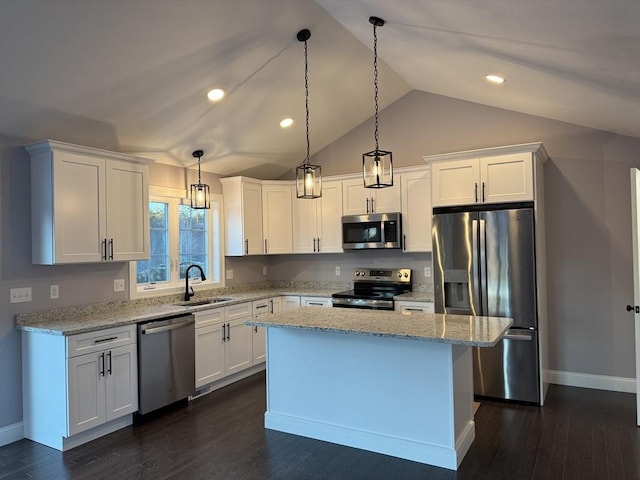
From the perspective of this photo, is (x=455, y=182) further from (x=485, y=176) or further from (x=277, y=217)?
(x=277, y=217)

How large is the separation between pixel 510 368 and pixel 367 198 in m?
2.39

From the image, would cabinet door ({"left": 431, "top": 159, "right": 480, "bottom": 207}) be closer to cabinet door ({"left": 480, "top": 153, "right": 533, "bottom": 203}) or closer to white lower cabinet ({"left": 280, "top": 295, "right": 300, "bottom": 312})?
cabinet door ({"left": 480, "top": 153, "right": 533, "bottom": 203})

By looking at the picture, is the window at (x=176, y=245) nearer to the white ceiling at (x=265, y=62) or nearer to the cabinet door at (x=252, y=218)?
the cabinet door at (x=252, y=218)

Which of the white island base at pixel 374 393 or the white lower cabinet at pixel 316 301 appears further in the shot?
the white lower cabinet at pixel 316 301

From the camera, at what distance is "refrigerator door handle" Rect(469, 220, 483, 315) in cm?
429

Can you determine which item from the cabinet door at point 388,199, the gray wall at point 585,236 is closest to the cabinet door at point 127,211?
the cabinet door at point 388,199

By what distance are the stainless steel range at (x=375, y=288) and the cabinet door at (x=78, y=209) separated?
2.63 m

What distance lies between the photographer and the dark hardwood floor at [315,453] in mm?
2918

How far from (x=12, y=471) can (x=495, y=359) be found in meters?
3.93

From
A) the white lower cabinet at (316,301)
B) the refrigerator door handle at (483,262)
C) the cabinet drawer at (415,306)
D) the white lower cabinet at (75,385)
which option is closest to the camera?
the white lower cabinet at (75,385)

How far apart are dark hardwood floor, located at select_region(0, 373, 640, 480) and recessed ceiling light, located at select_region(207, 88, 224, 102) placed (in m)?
2.84

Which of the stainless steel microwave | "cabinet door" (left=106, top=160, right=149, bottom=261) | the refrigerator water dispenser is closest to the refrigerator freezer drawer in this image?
the refrigerator water dispenser

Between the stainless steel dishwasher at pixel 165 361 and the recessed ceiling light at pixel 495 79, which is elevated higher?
the recessed ceiling light at pixel 495 79

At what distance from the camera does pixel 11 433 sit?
3.48 meters
